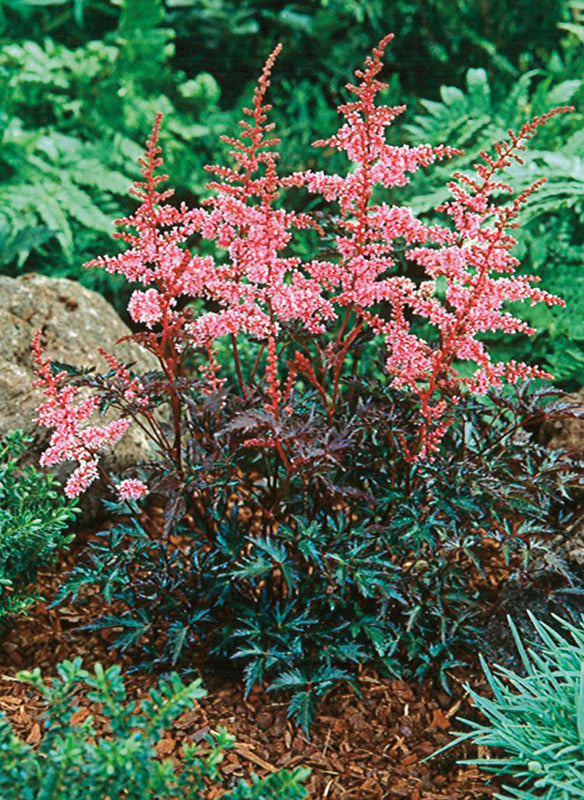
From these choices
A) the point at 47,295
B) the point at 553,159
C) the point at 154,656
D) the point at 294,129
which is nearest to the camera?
the point at 154,656

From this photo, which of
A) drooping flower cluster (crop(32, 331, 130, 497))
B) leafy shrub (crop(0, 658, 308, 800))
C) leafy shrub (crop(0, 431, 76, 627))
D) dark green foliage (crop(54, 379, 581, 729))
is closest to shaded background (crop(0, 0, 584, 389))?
dark green foliage (crop(54, 379, 581, 729))

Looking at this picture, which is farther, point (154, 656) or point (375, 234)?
point (154, 656)

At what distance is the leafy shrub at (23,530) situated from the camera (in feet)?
8.45

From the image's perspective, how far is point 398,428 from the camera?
242cm

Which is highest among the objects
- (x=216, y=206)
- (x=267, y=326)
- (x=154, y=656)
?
(x=216, y=206)

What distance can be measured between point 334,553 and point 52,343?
1699 millimetres

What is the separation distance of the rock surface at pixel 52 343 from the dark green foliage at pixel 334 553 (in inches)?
26.1

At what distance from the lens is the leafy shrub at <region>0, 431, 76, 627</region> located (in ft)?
8.45

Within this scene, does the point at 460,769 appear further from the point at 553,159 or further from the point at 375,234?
the point at 553,159

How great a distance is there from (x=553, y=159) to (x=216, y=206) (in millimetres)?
2321

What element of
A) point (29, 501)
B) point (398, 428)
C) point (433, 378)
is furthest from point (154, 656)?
point (433, 378)

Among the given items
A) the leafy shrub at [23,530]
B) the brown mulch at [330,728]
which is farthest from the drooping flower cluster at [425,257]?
the leafy shrub at [23,530]

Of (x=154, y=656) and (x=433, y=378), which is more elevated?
(x=433, y=378)

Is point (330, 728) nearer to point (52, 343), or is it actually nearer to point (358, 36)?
point (52, 343)
